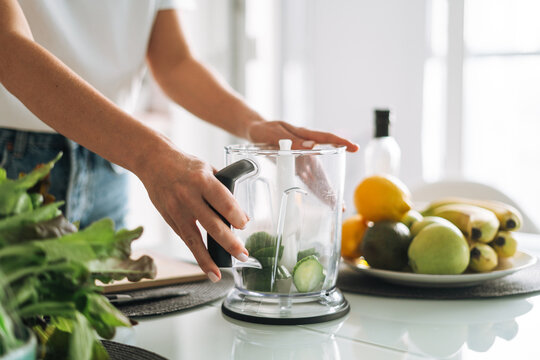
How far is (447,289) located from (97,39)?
0.86 m

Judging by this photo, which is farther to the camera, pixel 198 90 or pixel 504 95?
pixel 504 95

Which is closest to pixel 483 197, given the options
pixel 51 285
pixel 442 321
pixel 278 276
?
pixel 442 321

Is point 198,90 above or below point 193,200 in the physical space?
above

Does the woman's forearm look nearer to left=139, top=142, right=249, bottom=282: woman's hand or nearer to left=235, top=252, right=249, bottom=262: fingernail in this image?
left=139, top=142, right=249, bottom=282: woman's hand

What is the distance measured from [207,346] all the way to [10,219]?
Result: 1.02ft

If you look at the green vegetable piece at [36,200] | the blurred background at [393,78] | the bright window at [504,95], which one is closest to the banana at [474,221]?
the green vegetable piece at [36,200]

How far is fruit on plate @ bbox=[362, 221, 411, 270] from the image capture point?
0.88 m

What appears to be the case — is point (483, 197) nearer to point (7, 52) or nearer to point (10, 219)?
point (7, 52)

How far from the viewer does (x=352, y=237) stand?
37.8 inches

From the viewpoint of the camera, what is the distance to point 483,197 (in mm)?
1492

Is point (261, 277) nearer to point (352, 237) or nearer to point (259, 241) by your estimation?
point (259, 241)

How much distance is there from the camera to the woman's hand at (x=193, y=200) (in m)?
0.67

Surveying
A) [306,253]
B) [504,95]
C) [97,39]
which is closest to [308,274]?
[306,253]

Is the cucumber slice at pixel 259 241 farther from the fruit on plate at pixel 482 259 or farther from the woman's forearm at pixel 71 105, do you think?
the fruit on plate at pixel 482 259
